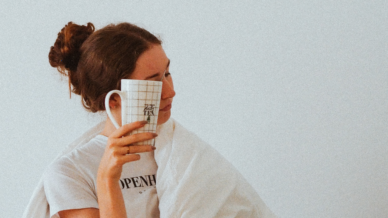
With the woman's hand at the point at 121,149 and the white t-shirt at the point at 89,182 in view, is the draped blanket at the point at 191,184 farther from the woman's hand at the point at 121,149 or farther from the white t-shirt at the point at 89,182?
the woman's hand at the point at 121,149

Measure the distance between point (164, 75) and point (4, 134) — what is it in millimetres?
824

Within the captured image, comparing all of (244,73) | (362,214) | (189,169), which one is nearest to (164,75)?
(189,169)

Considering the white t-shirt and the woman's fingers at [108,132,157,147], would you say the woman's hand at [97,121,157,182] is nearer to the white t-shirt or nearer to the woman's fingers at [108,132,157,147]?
the woman's fingers at [108,132,157,147]

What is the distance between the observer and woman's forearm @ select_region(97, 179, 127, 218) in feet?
2.92

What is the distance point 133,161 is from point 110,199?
0.20 metres

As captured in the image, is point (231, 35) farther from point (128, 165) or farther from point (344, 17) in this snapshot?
point (128, 165)

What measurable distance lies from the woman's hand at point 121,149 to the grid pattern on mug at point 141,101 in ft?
0.04

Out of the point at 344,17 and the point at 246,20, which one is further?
the point at 246,20

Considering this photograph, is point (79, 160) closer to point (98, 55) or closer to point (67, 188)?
point (67, 188)

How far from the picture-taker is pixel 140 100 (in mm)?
792

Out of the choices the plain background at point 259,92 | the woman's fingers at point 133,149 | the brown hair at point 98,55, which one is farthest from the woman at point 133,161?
the plain background at point 259,92

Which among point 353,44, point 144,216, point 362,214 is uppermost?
point 353,44

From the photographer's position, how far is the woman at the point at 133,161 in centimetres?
101

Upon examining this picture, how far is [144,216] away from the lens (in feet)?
3.47
